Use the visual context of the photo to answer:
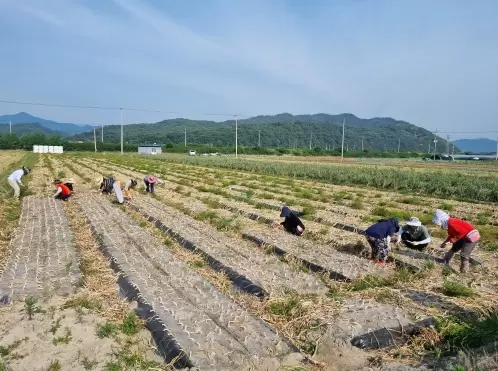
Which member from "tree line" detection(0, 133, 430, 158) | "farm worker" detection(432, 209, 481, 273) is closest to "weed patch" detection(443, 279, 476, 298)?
"farm worker" detection(432, 209, 481, 273)

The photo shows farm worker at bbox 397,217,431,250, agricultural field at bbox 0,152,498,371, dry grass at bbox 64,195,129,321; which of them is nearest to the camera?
agricultural field at bbox 0,152,498,371

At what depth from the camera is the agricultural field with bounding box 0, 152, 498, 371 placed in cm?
451

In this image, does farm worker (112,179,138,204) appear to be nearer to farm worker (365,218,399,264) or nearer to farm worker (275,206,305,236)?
farm worker (275,206,305,236)

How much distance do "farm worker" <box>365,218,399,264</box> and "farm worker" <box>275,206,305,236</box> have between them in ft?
8.00

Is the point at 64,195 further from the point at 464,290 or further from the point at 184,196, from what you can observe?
the point at 464,290

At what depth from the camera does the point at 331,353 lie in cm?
468

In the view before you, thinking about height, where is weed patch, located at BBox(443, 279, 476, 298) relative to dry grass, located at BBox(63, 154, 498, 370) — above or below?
above

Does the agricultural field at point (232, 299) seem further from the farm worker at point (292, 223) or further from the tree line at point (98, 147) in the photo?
the tree line at point (98, 147)

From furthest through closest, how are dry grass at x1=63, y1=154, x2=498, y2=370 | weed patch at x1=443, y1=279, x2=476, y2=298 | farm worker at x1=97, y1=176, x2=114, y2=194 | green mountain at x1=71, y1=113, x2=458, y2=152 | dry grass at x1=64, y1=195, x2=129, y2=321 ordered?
green mountain at x1=71, y1=113, x2=458, y2=152 → farm worker at x1=97, y1=176, x2=114, y2=194 → weed patch at x1=443, y1=279, x2=476, y2=298 → dry grass at x1=64, y1=195, x2=129, y2=321 → dry grass at x1=63, y1=154, x2=498, y2=370

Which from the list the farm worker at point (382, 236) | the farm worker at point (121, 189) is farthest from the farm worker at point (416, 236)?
the farm worker at point (121, 189)

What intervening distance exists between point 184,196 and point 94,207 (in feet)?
13.4

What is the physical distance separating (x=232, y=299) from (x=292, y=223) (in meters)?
4.55

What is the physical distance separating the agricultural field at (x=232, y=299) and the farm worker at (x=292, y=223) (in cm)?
24

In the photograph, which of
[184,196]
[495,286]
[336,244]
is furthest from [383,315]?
[184,196]
